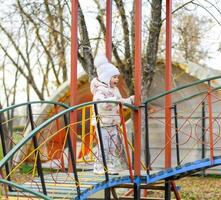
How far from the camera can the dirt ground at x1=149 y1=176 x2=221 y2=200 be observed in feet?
32.7

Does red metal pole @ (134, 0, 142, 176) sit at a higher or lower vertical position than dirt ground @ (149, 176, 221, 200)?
higher

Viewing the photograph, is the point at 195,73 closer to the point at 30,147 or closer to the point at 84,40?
the point at 84,40

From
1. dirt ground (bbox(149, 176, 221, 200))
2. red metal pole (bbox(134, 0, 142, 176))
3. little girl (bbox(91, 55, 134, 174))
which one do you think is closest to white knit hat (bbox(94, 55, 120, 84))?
little girl (bbox(91, 55, 134, 174))

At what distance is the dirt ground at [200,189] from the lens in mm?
9953

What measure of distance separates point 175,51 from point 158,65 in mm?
1226

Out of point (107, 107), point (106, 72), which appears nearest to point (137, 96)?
point (107, 107)

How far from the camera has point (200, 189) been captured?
34.6 feet

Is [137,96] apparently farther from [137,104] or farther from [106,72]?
[106,72]

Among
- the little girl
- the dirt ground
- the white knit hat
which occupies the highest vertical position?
the white knit hat

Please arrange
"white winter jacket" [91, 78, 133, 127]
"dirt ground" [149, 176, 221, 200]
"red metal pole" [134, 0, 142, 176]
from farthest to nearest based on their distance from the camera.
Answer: "dirt ground" [149, 176, 221, 200] < "white winter jacket" [91, 78, 133, 127] < "red metal pole" [134, 0, 142, 176]

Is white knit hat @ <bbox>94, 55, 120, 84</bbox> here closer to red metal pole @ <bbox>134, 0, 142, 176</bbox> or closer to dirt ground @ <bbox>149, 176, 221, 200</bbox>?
red metal pole @ <bbox>134, 0, 142, 176</bbox>

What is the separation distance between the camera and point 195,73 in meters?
11.9

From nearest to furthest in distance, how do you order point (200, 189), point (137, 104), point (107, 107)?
point (137, 104), point (107, 107), point (200, 189)

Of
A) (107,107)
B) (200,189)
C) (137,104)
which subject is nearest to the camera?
(137,104)
